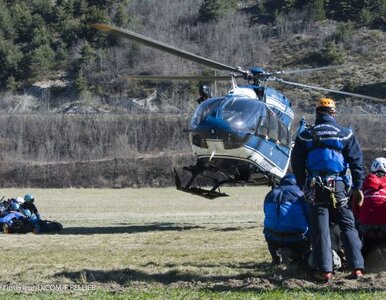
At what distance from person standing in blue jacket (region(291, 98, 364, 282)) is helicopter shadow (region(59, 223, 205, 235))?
32.6ft

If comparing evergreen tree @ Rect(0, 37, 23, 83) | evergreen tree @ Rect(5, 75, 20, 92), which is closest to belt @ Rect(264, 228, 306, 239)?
evergreen tree @ Rect(5, 75, 20, 92)

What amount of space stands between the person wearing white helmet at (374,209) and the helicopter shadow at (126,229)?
29.5 ft

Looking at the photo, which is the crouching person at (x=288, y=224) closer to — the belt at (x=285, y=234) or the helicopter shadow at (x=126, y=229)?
the belt at (x=285, y=234)

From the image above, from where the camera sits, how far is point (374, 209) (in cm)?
1044

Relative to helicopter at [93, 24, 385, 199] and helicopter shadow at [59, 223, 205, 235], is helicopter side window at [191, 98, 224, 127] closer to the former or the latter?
helicopter at [93, 24, 385, 199]

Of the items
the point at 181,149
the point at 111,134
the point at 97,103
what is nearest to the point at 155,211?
the point at 181,149

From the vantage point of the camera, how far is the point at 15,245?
15508 millimetres

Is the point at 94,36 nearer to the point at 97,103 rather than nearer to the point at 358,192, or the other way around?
the point at 97,103

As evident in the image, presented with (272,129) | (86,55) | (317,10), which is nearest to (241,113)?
(272,129)

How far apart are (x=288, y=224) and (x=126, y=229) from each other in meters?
10.2

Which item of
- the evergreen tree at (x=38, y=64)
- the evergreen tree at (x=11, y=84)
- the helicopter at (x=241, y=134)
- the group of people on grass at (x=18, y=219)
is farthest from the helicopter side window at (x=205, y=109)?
the evergreen tree at (x=38, y=64)

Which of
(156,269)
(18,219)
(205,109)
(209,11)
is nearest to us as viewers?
(156,269)

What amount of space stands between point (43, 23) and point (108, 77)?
18.9 m

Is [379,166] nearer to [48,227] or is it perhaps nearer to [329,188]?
[329,188]
